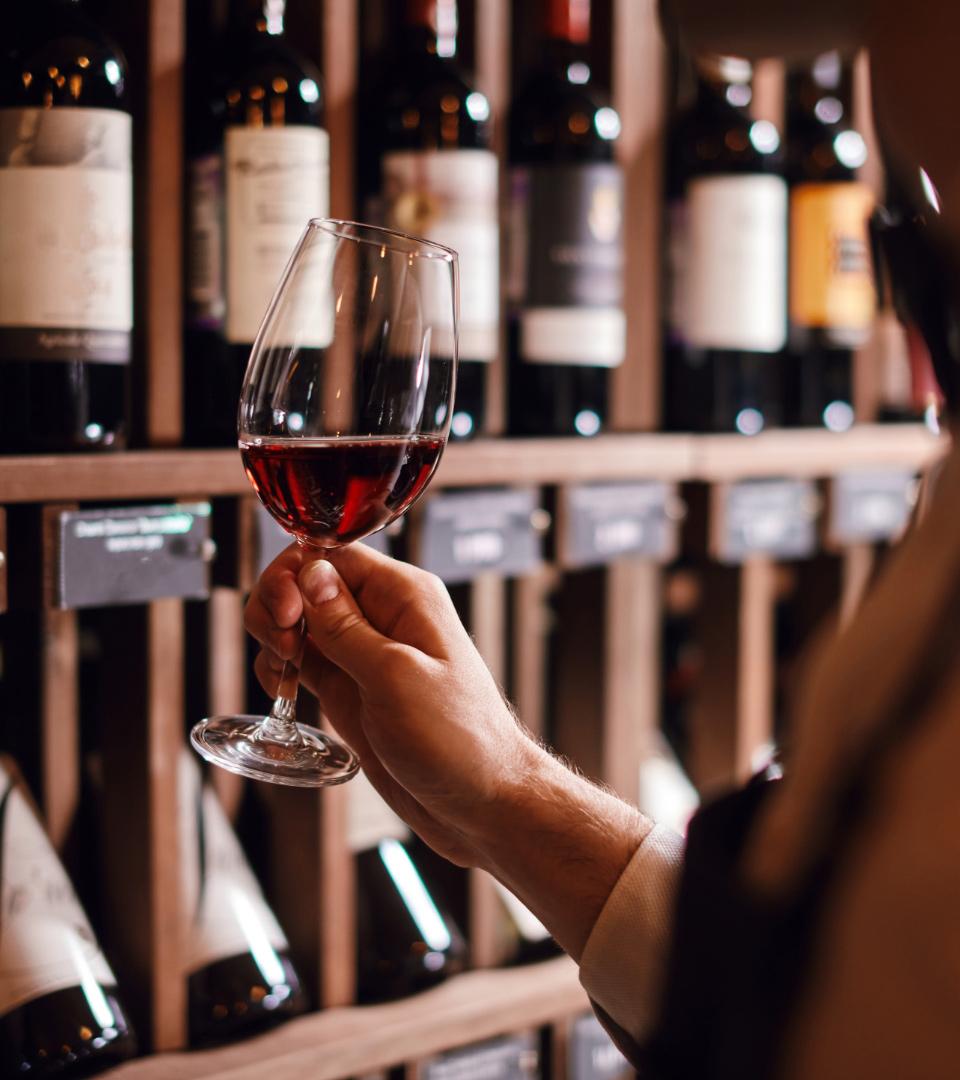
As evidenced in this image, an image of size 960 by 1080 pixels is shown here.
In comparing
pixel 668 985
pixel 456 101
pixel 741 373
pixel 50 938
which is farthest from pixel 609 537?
pixel 668 985

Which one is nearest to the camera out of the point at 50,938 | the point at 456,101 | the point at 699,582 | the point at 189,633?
the point at 50,938


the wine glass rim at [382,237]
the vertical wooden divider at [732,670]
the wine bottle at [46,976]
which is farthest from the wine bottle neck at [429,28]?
the wine bottle at [46,976]

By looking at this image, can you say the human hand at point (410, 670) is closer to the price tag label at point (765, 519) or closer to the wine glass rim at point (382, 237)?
the wine glass rim at point (382, 237)

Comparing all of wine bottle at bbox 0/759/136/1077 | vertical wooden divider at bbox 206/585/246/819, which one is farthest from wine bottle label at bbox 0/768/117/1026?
vertical wooden divider at bbox 206/585/246/819

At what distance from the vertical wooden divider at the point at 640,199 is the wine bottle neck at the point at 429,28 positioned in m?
0.20

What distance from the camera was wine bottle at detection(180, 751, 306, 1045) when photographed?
3.45 ft

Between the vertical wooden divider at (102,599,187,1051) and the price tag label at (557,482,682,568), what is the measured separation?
0.37 m

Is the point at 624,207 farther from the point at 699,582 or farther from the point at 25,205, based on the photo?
the point at 25,205

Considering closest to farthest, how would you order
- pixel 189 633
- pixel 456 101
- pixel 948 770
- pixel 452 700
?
pixel 948 770, pixel 452 700, pixel 456 101, pixel 189 633

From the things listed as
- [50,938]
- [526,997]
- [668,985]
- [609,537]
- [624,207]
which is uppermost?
[624,207]

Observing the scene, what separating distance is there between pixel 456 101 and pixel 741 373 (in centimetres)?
43

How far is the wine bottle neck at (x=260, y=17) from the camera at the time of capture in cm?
105

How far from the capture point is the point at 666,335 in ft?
4.54

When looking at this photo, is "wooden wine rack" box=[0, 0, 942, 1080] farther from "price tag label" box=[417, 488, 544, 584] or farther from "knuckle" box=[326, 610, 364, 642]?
"knuckle" box=[326, 610, 364, 642]
